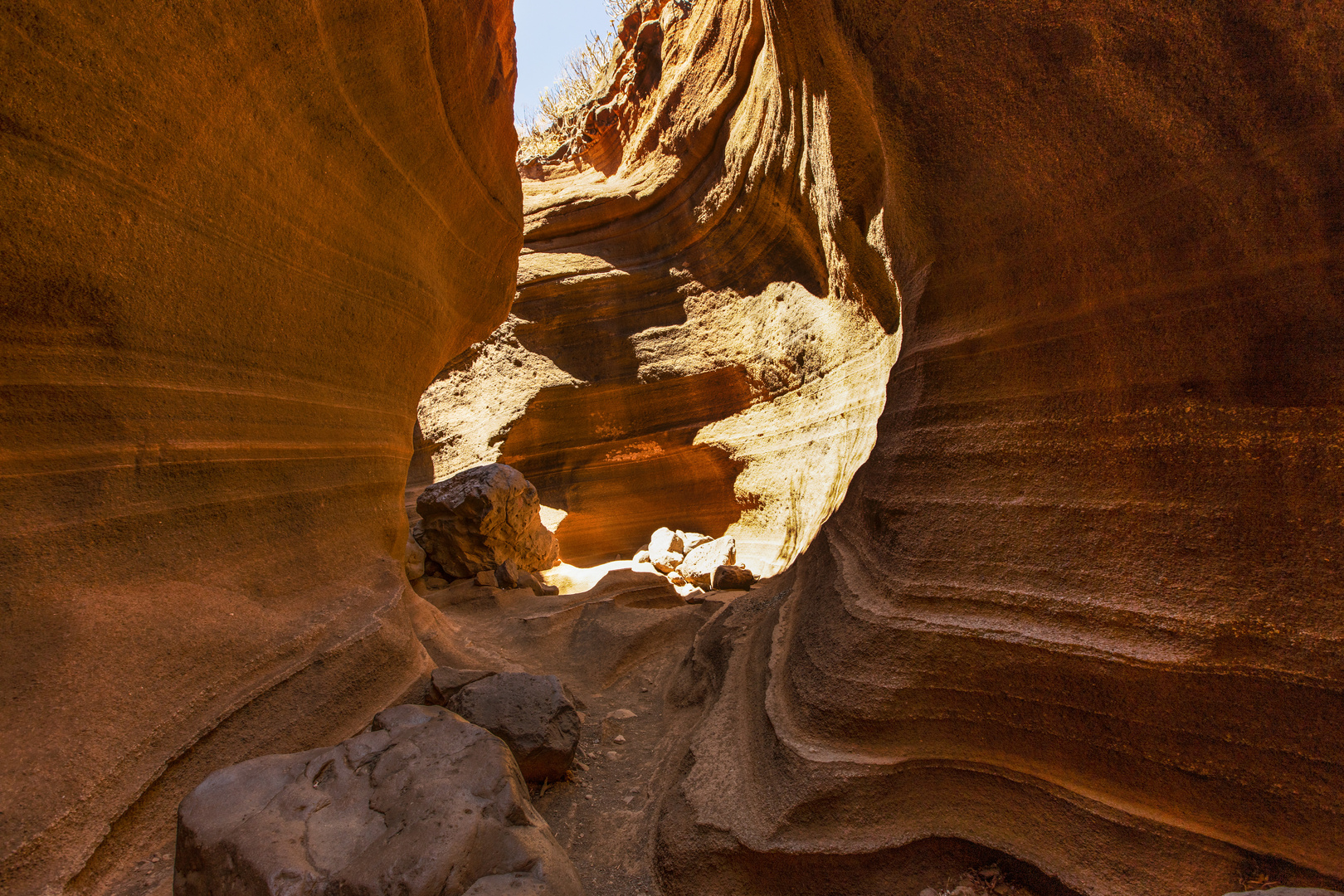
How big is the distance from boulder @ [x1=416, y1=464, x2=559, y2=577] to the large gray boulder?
154 inches

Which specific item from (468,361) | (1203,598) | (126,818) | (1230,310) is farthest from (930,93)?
(468,361)

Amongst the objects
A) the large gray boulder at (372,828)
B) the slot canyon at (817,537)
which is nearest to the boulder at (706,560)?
the slot canyon at (817,537)

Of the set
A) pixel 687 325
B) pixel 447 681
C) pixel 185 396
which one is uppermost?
pixel 687 325

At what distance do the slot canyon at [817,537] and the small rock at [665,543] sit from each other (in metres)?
3.98

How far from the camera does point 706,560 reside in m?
6.51

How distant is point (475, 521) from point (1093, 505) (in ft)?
16.2

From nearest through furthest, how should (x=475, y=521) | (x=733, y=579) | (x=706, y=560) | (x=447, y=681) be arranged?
(x=447, y=681) → (x=733, y=579) → (x=475, y=521) → (x=706, y=560)

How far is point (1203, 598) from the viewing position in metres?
1.47

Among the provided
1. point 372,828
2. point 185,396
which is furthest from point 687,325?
point 372,828

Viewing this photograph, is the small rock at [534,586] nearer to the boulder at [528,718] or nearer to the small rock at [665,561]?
the small rock at [665,561]

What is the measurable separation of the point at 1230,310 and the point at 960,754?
4.54 ft

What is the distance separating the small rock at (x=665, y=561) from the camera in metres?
6.94

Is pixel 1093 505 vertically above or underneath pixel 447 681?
above

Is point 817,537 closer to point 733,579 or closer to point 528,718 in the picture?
point 528,718
